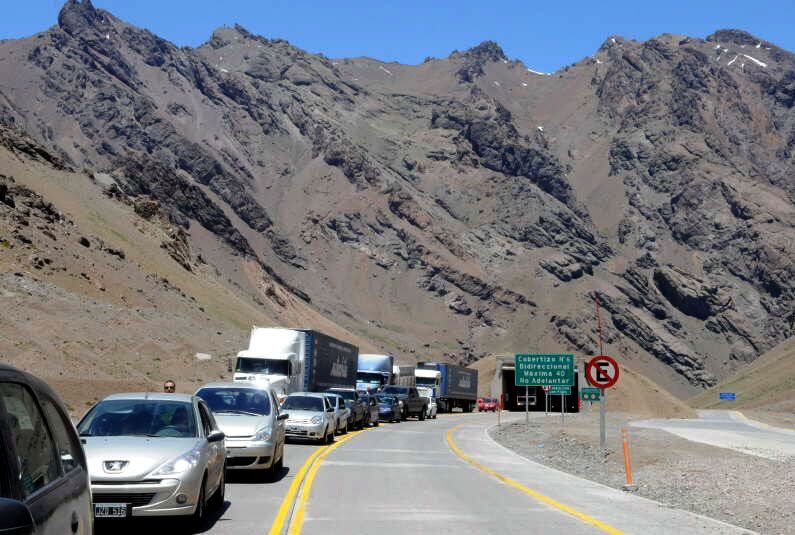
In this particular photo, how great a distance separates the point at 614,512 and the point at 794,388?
243ft

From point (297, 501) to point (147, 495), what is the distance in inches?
149

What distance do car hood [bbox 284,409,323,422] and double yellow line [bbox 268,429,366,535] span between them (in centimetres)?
472

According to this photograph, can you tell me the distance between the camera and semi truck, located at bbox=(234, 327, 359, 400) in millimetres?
36906

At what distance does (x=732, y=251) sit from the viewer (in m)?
196

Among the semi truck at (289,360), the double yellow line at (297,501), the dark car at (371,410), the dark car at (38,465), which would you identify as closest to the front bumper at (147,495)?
the double yellow line at (297,501)

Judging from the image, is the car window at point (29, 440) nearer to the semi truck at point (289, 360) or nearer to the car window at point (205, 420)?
the car window at point (205, 420)

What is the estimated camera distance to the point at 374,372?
188ft

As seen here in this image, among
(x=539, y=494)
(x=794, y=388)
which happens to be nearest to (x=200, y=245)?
(x=794, y=388)

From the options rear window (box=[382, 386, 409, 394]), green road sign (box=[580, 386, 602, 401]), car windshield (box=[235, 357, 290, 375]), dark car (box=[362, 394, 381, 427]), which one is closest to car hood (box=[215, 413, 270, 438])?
green road sign (box=[580, 386, 602, 401])

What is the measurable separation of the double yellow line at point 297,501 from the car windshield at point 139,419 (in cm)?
150

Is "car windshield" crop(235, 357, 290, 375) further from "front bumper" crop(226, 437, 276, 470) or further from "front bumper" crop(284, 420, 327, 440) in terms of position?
"front bumper" crop(226, 437, 276, 470)

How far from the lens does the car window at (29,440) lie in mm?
4305

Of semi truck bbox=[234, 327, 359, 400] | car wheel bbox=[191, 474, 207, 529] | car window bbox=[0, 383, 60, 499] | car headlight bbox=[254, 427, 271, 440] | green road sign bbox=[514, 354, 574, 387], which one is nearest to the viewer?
car window bbox=[0, 383, 60, 499]

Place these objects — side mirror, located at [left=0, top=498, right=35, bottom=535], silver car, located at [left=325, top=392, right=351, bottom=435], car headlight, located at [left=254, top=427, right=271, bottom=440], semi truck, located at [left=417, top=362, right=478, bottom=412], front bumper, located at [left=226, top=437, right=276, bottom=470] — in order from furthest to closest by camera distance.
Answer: semi truck, located at [left=417, top=362, right=478, bottom=412]
silver car, located at [left=325, top=392, right=351, bottom=435]
car headlight, located at [left=254, top=427, right=271, bottom=440]
front bumper, located at [left=226, top=437, right=276, bottom=470]
side mirror, located at [left=0, top=498, right=35, bottom=535]
